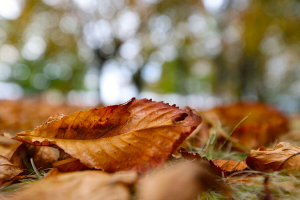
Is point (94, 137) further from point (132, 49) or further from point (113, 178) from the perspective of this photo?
point (132, 49)

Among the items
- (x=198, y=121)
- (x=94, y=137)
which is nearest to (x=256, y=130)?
(x=198, y=121)

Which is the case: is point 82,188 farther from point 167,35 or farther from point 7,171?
point 167,35

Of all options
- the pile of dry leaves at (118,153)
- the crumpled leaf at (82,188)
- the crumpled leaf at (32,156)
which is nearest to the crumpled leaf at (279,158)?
the pile of dry leaves at (118,153)

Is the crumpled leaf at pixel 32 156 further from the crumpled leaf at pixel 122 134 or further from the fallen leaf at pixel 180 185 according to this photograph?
the fallen leaf at pixel 180 185

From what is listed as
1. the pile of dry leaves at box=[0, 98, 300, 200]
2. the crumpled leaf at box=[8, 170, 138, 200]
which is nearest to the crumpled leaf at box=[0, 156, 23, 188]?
the pile of dry leaves at box=[0, 98, 300, 200]

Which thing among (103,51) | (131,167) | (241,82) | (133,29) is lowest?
(241,82)

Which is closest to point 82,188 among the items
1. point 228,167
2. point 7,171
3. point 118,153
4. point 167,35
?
point 118,153
